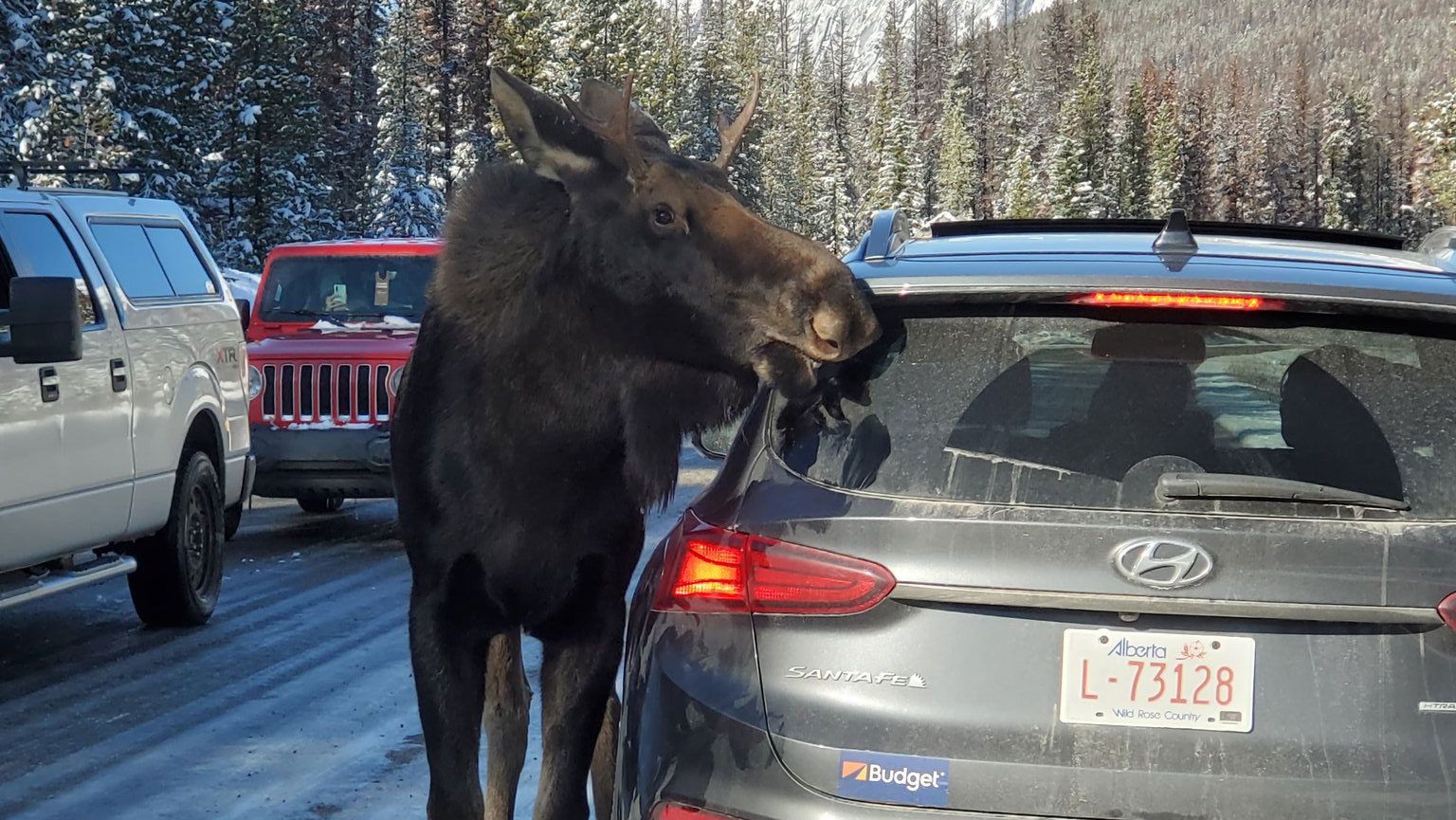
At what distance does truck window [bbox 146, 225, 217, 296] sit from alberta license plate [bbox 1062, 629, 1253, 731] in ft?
26.9

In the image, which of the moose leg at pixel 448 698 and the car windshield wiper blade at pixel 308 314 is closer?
the moose leg at pixel 448 698

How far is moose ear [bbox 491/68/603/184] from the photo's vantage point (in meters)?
4.42

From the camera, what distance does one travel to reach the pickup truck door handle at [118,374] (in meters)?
8.77

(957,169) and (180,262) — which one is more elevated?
(957,169)

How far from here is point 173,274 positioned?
10320mm

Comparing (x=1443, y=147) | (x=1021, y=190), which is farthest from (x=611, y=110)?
(x=1021, y=190)

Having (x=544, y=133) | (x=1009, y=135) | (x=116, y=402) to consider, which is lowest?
(x=116, y=402)

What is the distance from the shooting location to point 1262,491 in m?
3.21

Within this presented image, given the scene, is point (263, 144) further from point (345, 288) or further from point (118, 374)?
point (118, 374)

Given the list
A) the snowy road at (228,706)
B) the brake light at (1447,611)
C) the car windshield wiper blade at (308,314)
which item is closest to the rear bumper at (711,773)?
the brake light at (1447,611)

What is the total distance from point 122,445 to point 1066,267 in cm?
656

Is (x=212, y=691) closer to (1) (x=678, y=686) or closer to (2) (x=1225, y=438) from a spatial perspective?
(1) (x=678, y=686)

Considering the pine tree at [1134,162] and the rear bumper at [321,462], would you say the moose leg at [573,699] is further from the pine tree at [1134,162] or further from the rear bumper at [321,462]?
the pine tree at [1134,162]

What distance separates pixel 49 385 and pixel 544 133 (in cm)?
439
